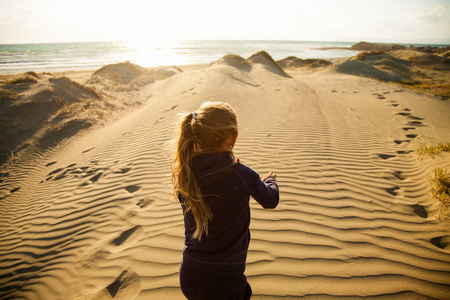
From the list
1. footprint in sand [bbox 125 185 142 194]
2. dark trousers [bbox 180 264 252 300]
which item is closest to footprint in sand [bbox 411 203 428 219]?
dark trousers [bbox 180 264 252 300]

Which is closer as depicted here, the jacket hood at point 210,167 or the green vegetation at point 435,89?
the jacket hood at point 210,167

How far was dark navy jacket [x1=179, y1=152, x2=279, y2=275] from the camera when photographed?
131cm

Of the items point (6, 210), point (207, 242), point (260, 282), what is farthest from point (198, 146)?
point (6, 210)

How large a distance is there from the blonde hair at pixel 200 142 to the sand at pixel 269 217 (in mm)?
1091

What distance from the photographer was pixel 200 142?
134cm

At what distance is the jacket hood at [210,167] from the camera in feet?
4.27

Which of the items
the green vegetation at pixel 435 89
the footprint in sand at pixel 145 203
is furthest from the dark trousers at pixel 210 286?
the green vegetation at pixel 435 89

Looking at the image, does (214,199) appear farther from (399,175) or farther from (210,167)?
(399,175)

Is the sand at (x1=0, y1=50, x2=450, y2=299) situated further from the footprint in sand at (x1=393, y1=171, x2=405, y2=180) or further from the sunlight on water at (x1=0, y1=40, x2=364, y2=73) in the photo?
the sunlight on water at (x1=0, y1=40, x2=364, y2=73)

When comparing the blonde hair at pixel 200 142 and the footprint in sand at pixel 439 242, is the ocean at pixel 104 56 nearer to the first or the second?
the blonde hair at pixel 200 142

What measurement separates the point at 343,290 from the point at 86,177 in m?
4.20

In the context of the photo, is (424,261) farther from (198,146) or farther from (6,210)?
(6,210)

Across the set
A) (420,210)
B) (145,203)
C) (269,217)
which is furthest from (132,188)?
(420,210)

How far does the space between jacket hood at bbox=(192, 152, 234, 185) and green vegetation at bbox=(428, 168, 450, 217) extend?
281 cm
